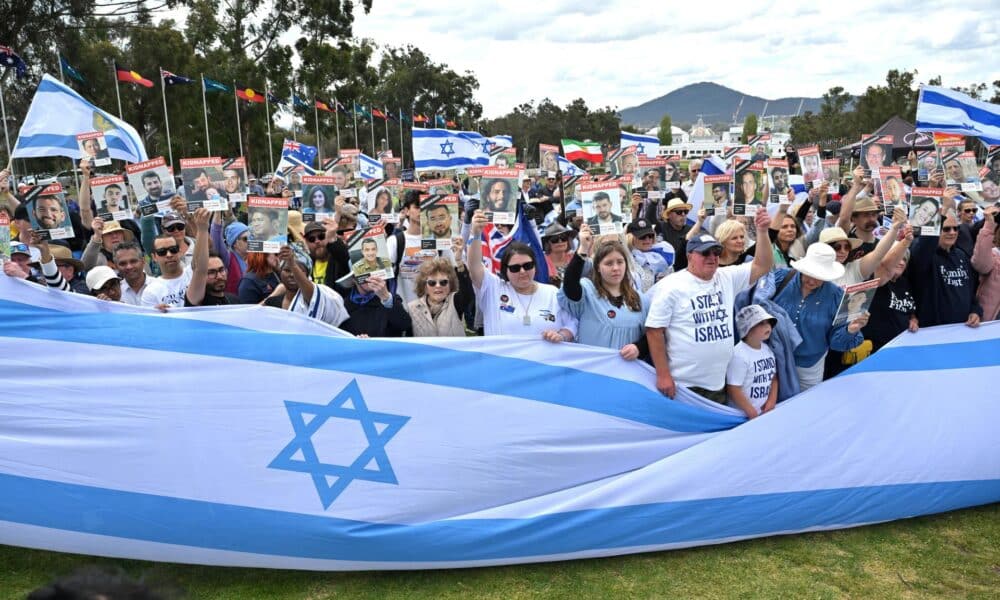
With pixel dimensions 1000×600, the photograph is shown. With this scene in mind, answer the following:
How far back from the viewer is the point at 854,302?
14.2ft

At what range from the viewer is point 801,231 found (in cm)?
680

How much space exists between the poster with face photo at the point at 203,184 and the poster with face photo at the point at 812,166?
632 cm

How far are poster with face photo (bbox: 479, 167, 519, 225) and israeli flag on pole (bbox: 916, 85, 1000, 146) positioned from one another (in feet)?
21.7

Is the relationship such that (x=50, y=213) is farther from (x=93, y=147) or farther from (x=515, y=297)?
(x=515, y=297)

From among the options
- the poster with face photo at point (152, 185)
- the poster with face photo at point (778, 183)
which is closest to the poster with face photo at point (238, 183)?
the poster with face photo at point (152, 185)

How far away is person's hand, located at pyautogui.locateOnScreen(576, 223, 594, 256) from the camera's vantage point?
16.5 ft

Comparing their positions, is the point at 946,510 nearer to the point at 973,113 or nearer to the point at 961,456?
the point at 961,456

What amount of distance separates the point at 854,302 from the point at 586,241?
1732 millimetres

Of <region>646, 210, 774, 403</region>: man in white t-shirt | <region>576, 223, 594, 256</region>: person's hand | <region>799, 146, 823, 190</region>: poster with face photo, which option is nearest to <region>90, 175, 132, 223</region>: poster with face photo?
<region>576, 223, 594, 256</region>: person's hand

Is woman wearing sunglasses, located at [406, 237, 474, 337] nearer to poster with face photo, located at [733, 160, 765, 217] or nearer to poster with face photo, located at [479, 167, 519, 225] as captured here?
poster with face photo, located at [479, 167, 519, 225]

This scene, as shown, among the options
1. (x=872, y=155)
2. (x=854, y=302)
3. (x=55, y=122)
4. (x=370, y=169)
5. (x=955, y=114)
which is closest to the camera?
(x=854, y=302)

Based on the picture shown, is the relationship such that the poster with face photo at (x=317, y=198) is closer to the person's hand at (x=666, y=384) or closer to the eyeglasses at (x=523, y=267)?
the eyeglasses at (x=523, y=267)

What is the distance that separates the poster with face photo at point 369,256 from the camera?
14.8 ft

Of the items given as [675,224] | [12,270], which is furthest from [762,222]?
[12,270]
